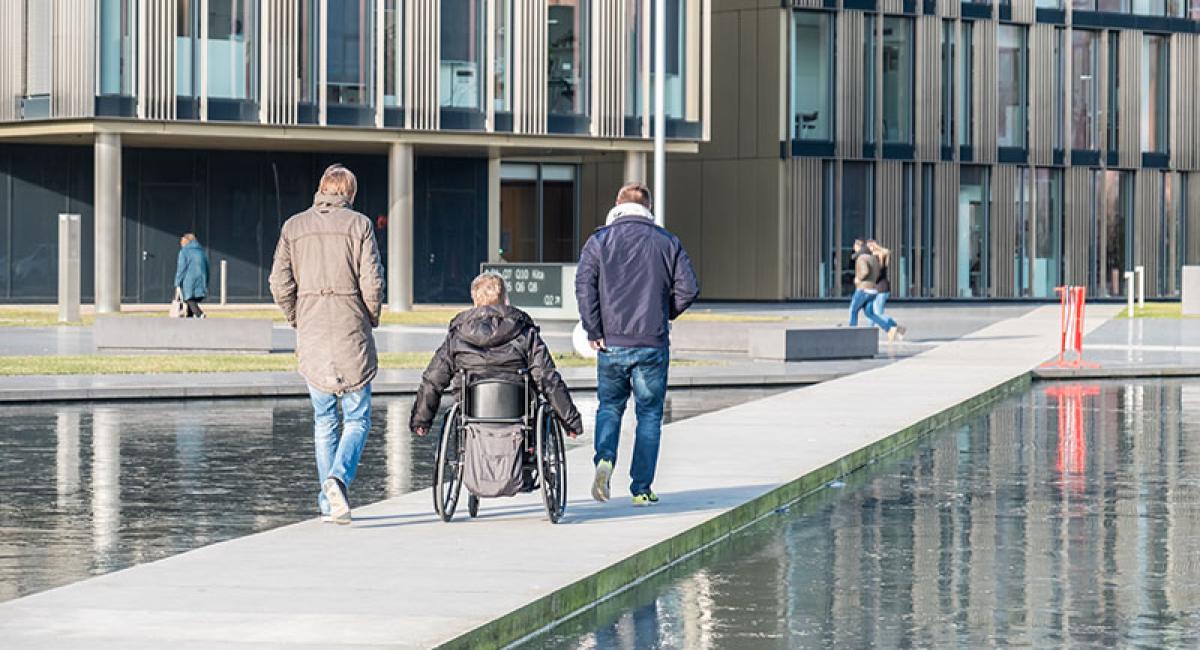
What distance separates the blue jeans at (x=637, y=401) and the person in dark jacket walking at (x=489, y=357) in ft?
2.93

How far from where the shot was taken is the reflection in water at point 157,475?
10578mm

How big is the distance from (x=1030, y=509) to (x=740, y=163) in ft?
163

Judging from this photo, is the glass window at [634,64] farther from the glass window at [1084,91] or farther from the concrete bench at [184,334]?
the concrete bench at [184,334]

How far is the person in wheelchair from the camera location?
1048cm

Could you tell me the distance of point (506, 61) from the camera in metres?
49.0

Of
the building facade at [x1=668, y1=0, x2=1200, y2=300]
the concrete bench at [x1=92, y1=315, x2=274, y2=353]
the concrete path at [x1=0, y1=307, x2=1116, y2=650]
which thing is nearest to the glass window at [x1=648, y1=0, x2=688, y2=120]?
the building facade at [x1=668, y1=0, x2=1200, y2=300]

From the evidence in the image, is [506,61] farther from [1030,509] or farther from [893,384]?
[1030,509]

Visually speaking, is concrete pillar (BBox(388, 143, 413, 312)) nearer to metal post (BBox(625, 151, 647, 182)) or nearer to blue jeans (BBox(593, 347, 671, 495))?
metal post (BBox(625, 151, 647, 182))

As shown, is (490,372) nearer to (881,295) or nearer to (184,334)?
(184,334)

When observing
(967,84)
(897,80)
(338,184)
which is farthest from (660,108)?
(967,84)

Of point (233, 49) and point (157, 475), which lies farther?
point (233, 49)

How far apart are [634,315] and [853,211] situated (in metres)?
51.1

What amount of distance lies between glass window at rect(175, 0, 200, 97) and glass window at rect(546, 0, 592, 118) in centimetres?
865

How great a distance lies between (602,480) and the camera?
1152cm
